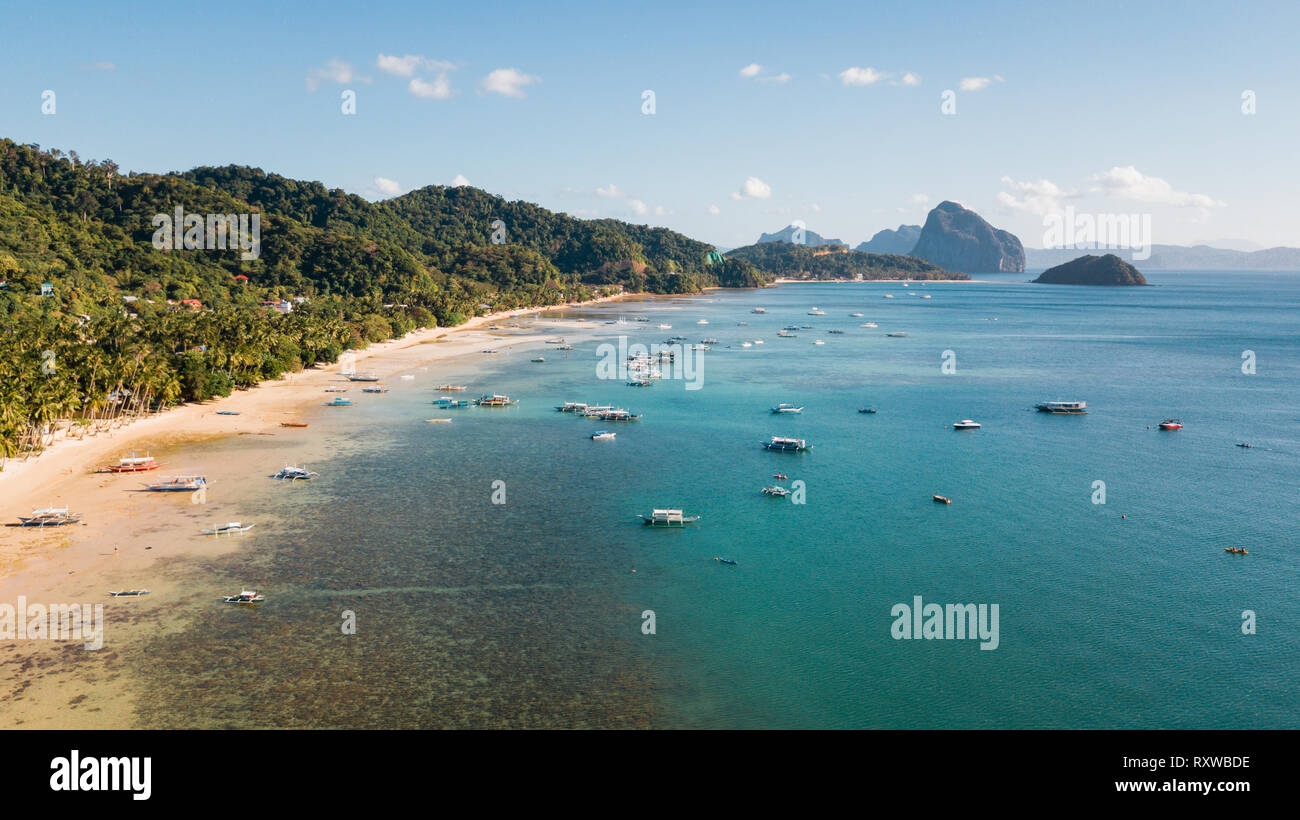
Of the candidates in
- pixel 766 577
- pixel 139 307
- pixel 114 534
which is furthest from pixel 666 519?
pixel 139 307

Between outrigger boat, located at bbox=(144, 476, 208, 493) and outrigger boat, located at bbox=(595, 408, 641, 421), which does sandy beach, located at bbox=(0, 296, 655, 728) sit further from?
outrigger boat, located at bbox=(595, 408, 641, 421)

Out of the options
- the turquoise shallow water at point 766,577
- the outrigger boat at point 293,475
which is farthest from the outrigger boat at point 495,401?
the outrigger boat at point 293,475

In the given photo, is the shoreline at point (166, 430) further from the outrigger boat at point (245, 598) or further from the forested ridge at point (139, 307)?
the outrigger boat at point (245, 598)

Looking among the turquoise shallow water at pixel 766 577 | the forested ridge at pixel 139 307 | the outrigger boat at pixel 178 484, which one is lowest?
the turquoise shallow water at pixel 766 577

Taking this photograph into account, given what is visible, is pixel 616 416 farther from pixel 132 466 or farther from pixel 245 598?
pixel 245 598

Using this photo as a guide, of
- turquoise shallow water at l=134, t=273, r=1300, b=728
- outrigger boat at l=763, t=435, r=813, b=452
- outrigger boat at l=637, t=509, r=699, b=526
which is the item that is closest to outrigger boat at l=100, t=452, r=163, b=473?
turquoise shallow water at l=134, t=273, r=1300, b=728
